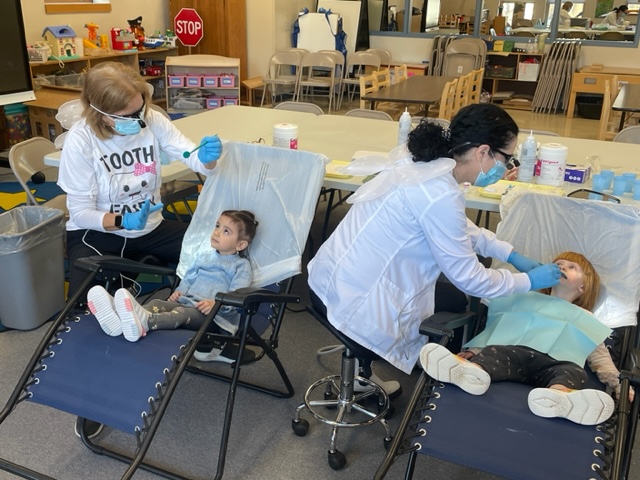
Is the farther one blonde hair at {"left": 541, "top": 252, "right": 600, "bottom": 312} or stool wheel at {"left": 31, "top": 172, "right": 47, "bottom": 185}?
stool wheel at {"left": 31, "top": 172, "right": 47, "bottom": 185}

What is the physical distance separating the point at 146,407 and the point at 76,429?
1.85 feet

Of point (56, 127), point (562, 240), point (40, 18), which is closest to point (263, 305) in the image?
point (562, 240)

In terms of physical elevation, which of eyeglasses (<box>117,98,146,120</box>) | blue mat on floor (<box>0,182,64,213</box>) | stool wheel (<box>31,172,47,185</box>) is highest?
eyeglasses (<box>117,98,146,120</box>)

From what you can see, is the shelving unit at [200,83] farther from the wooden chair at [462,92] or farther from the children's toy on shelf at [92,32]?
the wooden chair at [462,92]

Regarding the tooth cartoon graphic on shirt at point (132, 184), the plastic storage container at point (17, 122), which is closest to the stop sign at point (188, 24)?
the plastic storage container at point (17, 122)

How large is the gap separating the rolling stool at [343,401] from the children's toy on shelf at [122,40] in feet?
18.4

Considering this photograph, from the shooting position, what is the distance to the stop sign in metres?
8.03

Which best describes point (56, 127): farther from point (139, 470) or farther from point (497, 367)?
point (497, 367)

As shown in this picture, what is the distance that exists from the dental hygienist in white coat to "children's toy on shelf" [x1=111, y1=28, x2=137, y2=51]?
5.68 metres

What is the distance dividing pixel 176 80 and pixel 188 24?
4.18 feet

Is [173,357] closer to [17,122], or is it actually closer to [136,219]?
[136,219]

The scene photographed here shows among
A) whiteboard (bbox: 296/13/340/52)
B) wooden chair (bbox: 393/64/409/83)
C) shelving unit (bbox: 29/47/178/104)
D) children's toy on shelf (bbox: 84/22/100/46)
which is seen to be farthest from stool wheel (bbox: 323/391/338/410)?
whiteboard (bbox: 296/13/340/52)

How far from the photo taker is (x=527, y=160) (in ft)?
9.43

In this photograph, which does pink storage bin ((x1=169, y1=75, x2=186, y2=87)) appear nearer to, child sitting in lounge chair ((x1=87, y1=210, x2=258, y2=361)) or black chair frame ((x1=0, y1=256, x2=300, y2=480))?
child sitting in lounge chair ((x1=87, y1=210, x2=258, y2=361))
